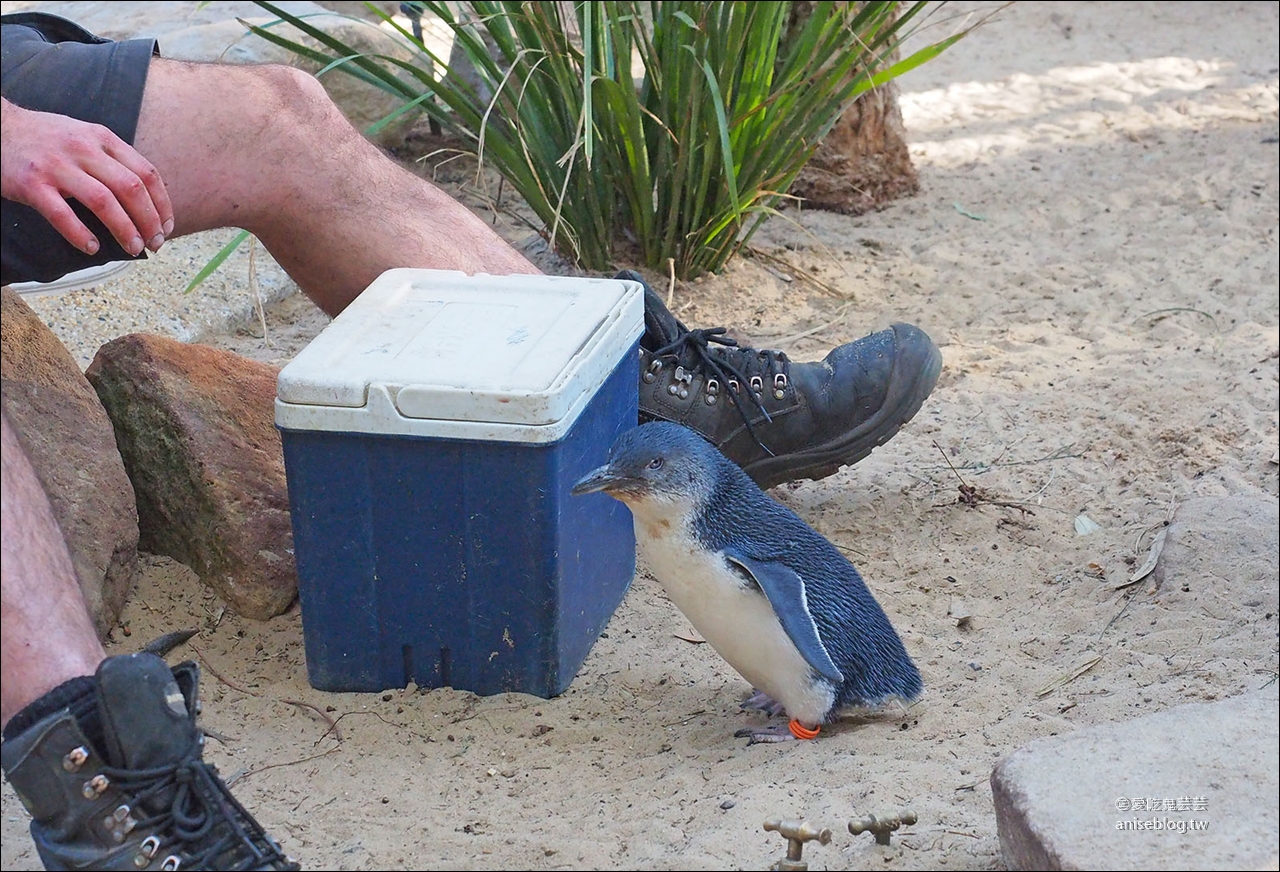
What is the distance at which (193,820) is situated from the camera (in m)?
1.66

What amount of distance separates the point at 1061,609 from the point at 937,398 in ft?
3.43

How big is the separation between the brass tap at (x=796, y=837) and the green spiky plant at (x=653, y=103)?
2.19m

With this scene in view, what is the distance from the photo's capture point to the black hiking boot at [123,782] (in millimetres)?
1611

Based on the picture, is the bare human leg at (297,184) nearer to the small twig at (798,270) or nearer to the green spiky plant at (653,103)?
the green spiky plant at (653,103)

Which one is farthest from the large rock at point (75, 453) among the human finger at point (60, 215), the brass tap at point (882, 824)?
the brass tap at point (882, 824)

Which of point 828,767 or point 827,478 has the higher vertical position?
point 828,767

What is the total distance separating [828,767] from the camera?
2.02 metres

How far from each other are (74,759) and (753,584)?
3.21 feet

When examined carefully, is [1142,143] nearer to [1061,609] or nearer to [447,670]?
[1061,609]

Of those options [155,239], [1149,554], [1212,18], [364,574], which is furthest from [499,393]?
[1212,18]

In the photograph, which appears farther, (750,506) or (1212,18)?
(1212,18)

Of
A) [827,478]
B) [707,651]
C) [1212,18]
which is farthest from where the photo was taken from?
[1212,18]

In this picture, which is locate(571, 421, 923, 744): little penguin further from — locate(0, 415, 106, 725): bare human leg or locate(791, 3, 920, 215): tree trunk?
locate(791, 3, 920, 215): tree trunk

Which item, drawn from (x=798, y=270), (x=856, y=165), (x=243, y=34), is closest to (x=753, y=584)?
(x=798, y=270)
